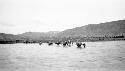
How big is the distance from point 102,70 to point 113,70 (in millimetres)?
1277

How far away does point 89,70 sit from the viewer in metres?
22.6

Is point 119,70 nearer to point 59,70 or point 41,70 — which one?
point 59,70

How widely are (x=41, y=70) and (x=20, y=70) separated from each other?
9.04ft

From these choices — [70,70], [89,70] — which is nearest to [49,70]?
[70,70]

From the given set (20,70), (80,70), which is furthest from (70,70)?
(20,70)

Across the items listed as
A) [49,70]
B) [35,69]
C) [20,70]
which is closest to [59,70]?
[49,70]

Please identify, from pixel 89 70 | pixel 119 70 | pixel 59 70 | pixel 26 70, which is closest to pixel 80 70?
pixel 89 70

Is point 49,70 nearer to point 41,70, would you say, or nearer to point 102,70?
point 41,70

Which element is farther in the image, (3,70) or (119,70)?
(3,70)

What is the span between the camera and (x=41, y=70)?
2325 centimetres

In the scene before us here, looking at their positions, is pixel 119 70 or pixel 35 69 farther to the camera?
pixel 35 69

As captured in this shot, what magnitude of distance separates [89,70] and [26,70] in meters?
7.77

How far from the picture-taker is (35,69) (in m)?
24.1

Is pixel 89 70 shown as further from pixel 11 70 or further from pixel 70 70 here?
pixel 11 70
